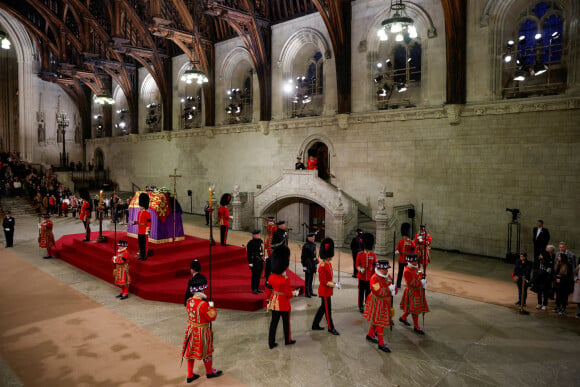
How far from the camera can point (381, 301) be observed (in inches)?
232

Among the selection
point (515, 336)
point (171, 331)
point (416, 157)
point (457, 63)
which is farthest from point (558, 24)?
point (171, 331)

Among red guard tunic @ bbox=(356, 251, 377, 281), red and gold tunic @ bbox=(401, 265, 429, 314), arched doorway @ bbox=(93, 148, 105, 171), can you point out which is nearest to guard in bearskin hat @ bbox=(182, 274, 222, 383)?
red and gold tunic @ bbox=(401, 265, 429, 314)

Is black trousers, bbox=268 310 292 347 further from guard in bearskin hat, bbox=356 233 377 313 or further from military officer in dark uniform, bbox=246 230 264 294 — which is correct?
military officer in dark uniform, bbox=246 230 264 294

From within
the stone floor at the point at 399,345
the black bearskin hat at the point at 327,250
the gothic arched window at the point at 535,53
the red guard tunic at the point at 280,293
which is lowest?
the stone floor at the point at 399,345

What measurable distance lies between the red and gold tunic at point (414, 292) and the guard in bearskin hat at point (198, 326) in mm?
3316

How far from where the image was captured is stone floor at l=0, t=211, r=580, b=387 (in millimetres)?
5199

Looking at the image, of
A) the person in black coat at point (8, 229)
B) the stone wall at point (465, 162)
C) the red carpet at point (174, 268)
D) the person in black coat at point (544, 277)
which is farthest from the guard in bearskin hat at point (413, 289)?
the person in black coat at point (8, 229)

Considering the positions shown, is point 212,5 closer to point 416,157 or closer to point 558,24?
point 416,157

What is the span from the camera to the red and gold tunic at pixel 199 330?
4926 mm

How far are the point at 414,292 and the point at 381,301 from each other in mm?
896

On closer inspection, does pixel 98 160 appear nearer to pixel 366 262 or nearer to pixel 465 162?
pixel 465 162

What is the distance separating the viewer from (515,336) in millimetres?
6566

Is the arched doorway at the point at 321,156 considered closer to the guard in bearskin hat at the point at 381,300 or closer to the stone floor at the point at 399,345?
the stone floor at the point at 399,345

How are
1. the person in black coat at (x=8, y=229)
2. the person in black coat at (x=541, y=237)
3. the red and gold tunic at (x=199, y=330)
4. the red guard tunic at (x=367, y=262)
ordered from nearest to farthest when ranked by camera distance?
the red and gold tunic at (x=199, y=330), the red guard tunic at (x=367, y=262), the person in black coat at (x=541, y=237), the person in black coat at (x=8, y=229)
